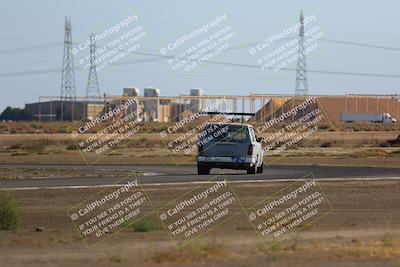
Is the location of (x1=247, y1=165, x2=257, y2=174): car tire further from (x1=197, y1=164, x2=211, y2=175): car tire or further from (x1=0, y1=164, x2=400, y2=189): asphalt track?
(x1=197, y1=164, x2=211, y2=175): car tire

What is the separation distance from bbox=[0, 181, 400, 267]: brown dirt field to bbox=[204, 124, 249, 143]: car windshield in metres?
10.8

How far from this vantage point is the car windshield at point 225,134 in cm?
3541

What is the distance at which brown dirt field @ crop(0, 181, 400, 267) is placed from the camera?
14625 millimetres

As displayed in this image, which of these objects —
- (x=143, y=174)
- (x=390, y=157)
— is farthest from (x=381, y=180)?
(x=390, y=157)

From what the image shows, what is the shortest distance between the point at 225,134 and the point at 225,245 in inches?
766

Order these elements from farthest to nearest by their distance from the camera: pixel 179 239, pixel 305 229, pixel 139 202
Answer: pixel 139 202 → pixel 305 229 → pixel 179 239

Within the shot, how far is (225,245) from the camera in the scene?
16094 mm

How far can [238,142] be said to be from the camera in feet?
117

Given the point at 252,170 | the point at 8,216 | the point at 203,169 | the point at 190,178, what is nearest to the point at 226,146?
the point at 203,169

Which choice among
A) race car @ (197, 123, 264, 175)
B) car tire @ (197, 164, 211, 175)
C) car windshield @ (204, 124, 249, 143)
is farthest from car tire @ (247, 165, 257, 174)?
car tire @ (197, 164, 211, 175)

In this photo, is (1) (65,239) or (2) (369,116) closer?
(1) (65,239)

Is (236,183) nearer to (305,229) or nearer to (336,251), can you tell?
(305,229)

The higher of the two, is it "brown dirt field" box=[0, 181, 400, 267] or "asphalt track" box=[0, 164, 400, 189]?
"brown dirt field" box=[0, 181, 400, 267]

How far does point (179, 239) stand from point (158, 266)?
3.39 metres
